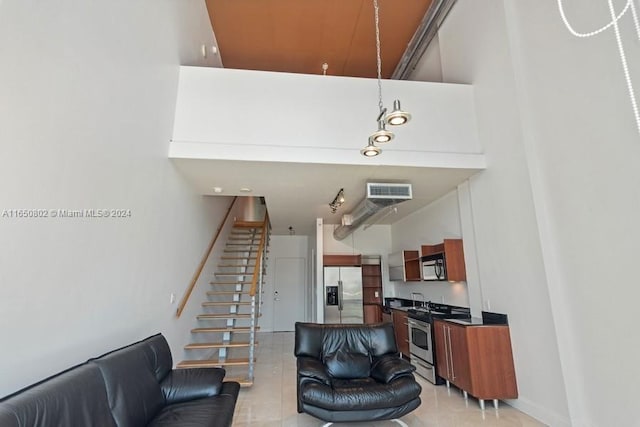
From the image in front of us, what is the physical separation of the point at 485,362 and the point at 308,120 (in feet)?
11.8

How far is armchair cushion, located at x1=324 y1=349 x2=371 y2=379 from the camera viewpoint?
328cm

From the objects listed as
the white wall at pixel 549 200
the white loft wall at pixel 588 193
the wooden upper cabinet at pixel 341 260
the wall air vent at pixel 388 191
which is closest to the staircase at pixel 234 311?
the wooden upper cabinet at pixel 341 260

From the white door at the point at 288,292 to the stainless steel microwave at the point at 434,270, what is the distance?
174 inches

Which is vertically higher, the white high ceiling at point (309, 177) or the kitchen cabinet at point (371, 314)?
the white high ceiling at point (309, 177)

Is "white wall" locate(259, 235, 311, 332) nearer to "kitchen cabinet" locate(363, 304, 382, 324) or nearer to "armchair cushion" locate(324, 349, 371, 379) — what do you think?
"kitchen cabinet" locate(363, 304, 382, 324)

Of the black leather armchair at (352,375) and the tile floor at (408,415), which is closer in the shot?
the black leather armchair at (352,375)

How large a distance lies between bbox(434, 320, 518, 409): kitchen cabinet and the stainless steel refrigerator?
3.67 metres

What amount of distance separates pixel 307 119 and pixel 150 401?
334 centimetres

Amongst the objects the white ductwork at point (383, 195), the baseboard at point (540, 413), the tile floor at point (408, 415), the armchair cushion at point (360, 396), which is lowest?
the tile floor at point (408, 415)

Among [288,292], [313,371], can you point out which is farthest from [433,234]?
[288,292]

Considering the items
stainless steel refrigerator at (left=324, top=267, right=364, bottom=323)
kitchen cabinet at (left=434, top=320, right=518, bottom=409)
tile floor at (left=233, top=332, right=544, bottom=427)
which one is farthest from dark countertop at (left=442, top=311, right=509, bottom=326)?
stainless steel refrigerator at (left=324, top=267, right=364, bottom=323)

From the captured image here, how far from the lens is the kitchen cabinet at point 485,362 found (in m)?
3.44

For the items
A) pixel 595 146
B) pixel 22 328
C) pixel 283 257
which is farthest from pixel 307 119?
pixel 283 257

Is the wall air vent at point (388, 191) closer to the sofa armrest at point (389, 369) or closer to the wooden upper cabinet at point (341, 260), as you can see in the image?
the sofa armrest at point (389, 369)
